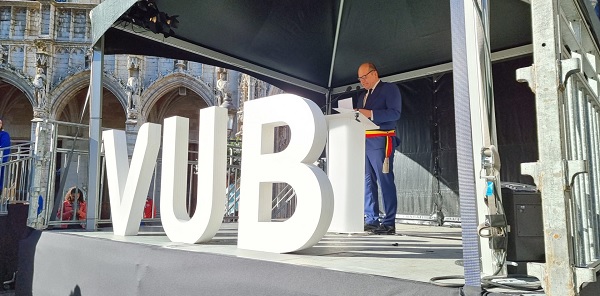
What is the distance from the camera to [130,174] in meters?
3.41

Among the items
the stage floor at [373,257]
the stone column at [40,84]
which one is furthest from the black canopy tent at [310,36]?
A: the stone column at [40,84]

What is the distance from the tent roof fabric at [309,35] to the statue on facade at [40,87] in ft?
40.9

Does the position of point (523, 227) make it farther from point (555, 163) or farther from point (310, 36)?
point (310, 36)

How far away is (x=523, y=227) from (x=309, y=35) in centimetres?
464

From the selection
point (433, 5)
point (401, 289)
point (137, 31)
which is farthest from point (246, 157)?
point (433, 5)

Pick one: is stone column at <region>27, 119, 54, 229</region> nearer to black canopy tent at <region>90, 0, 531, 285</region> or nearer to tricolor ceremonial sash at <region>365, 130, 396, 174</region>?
black canopy tent at <region>90, 0, 531, 285</region>

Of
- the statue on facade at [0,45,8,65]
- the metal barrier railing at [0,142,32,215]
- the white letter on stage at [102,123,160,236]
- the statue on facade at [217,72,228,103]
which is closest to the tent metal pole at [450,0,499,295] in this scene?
the white letter on stage at [102,123,160,236]

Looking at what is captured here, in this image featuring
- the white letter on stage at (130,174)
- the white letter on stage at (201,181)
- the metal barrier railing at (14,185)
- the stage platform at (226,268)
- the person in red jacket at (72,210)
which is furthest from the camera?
the metal barrier railing at (14,185)

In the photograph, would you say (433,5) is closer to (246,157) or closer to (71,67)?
(246,157)

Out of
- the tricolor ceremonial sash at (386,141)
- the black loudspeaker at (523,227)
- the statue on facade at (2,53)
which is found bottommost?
the black loudspeaker at (523,227)

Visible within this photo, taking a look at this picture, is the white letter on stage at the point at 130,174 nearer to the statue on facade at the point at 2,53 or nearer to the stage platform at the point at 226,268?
the stage platform at the point at 226,268

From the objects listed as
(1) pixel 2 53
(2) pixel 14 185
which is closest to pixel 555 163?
(2) pixel 14 185

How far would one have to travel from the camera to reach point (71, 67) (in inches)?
627

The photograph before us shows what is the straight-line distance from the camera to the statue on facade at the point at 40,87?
15.3 meters
